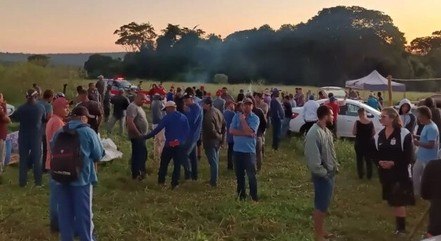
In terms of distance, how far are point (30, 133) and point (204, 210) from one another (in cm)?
350

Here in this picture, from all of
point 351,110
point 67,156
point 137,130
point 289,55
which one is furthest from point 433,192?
point 289,55

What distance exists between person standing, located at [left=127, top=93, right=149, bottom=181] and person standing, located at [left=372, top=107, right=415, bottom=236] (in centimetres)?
502

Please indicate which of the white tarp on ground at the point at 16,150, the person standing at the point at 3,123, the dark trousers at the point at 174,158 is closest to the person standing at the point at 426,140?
the dark trousers at the point at 174,158

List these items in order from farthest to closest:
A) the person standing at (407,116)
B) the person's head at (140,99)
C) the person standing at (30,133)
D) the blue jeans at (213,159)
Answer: the person standing at (407,116) < the blue jeans at (213,159) < the person's head at (140,99) < the person standing at (30,133)

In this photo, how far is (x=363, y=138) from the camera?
42.2 feet

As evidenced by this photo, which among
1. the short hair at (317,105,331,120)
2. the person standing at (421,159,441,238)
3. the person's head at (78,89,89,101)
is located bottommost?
the person standing at (421,159,441,238)

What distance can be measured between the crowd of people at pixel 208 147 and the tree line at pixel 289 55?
171 feet

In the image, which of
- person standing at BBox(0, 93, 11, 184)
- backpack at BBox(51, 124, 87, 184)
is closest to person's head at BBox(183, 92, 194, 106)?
person standing at BBox(0, 93, 11, 184)

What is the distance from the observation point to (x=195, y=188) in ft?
37.9

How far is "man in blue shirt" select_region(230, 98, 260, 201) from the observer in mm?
9922

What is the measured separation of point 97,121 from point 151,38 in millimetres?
76457

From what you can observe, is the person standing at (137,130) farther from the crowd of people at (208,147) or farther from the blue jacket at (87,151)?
the blue jacket at (87,151)

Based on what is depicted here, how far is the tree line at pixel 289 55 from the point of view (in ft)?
220

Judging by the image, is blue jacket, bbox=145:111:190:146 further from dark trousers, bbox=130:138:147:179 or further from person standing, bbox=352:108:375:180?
A: person standing, bbox=352:108:375:180
